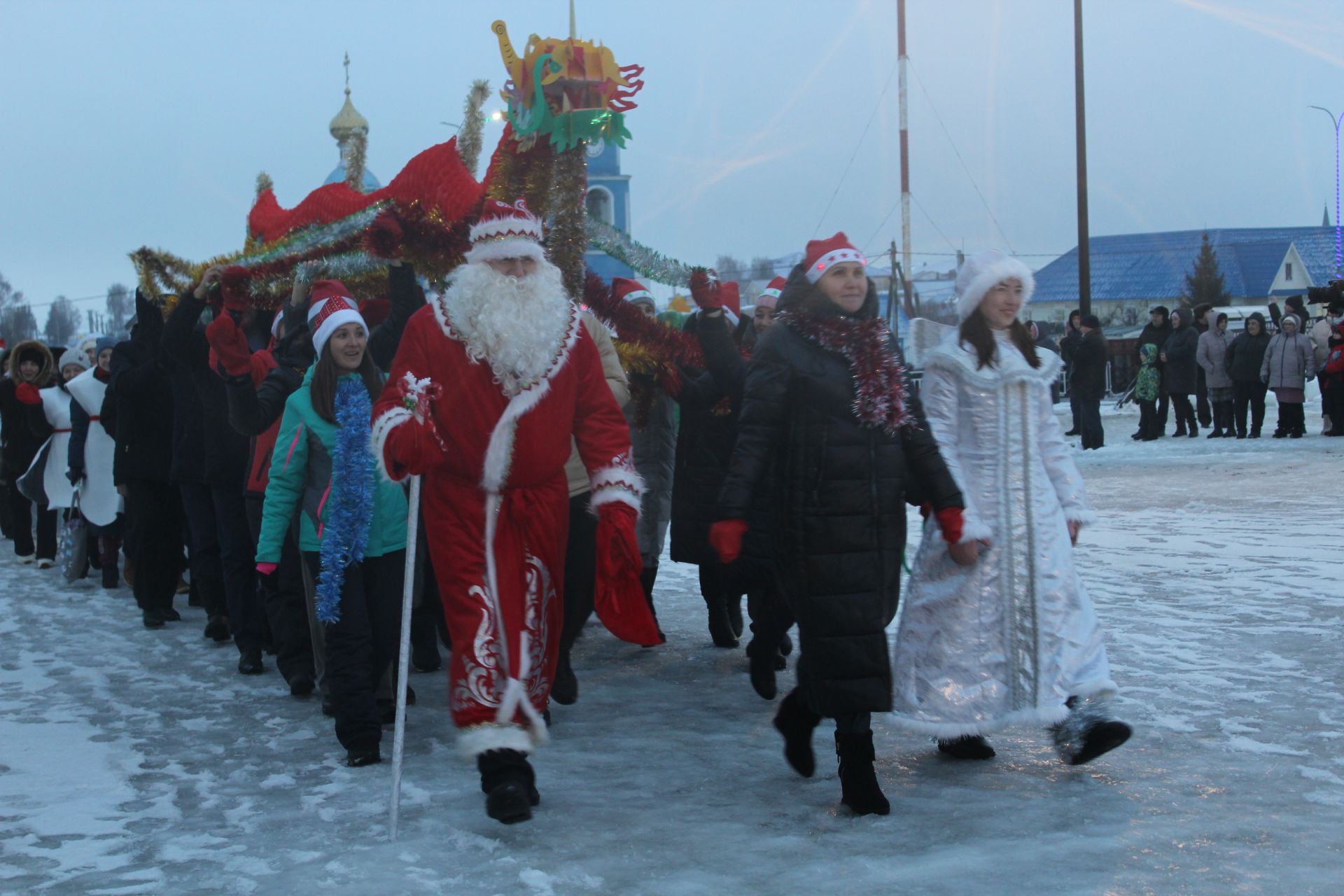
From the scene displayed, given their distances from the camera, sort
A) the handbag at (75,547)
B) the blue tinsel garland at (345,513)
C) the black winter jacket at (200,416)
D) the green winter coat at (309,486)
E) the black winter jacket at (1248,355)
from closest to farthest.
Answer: the blue tinsel garland at (345,513)
the green winter coat at (309,486)
the black winter jacket at (200,416)
the handbag at (75,547)
the black winter jacket at (1248,355)

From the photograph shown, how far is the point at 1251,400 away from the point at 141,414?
15.3 m

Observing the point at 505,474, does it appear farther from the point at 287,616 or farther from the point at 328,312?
the point at 287,616

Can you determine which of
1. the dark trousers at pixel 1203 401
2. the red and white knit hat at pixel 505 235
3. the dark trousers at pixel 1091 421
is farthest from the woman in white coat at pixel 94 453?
the dark trousers at pixel 1203 401

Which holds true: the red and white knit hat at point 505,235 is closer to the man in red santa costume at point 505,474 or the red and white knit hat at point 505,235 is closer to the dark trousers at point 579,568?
the man in red santa costume at point 505,474

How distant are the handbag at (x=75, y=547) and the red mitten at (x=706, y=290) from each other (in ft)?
21.3

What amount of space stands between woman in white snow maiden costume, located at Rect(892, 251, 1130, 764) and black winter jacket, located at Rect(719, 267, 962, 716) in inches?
11.9

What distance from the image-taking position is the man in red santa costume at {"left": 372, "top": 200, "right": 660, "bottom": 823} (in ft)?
14.8

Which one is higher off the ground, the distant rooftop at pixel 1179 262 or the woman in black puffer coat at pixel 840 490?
the distant rooftop at pixel 1179 262

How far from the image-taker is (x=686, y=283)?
6.77 meters

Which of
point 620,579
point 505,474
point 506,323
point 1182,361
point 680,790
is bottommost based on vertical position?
point 680,790

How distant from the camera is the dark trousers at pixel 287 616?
6.41 m

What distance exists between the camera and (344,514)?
17.5 ft

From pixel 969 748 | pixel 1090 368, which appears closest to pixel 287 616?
pixel 969 748

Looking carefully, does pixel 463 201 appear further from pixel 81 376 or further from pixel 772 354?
pixel 81 376
